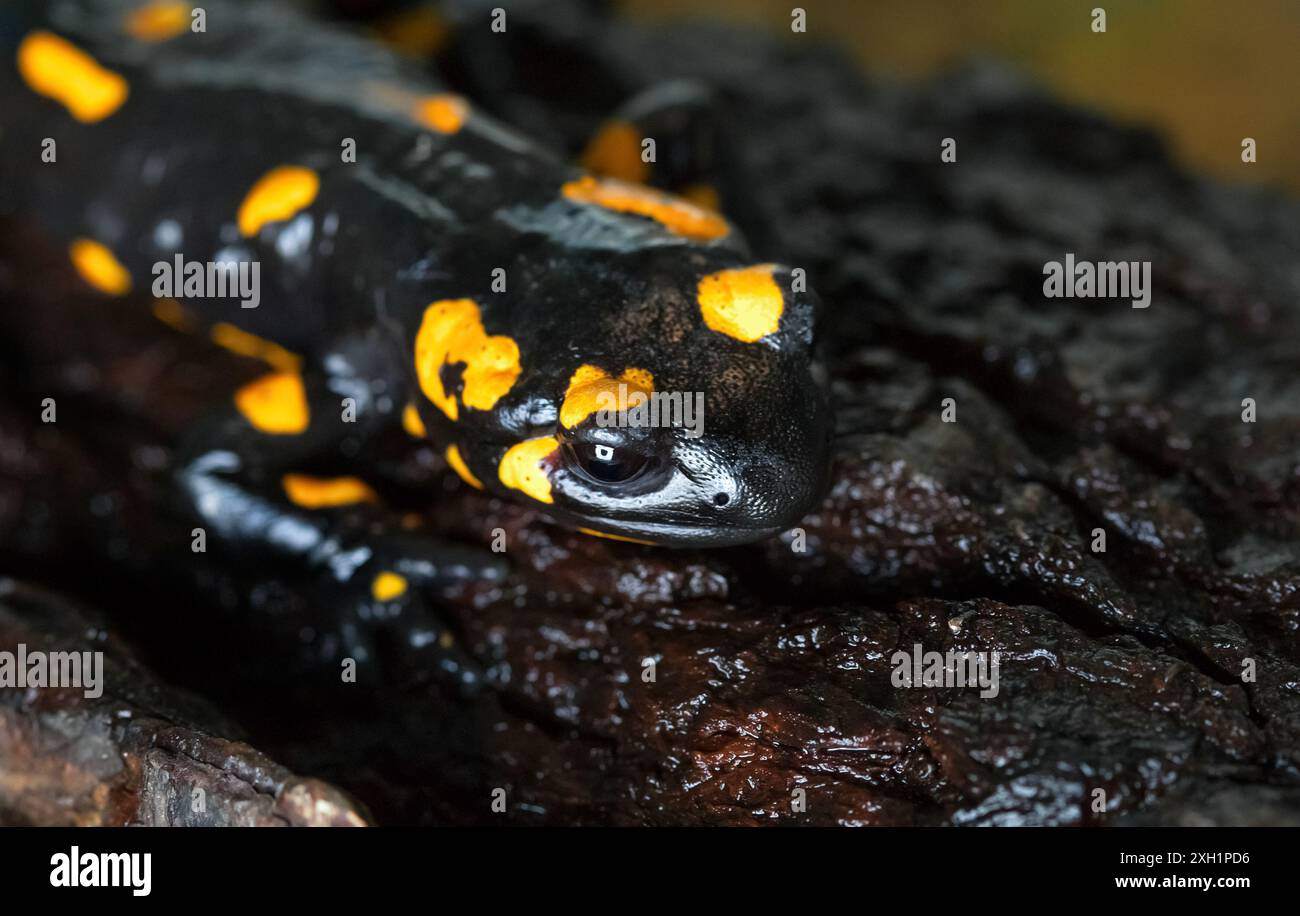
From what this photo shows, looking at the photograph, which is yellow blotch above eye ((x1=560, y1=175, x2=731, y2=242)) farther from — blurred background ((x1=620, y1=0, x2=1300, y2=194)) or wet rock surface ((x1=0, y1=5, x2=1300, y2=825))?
blurred background ((x1=620, y1=0, x2=1300, y2=194))

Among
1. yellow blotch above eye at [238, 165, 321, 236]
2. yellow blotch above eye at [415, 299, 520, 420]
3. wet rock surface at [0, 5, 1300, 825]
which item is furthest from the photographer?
yellow blotch above eye at [238, 165, 321, 236]

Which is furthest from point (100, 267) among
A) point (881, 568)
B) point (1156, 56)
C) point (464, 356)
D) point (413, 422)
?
point (1156, 56)

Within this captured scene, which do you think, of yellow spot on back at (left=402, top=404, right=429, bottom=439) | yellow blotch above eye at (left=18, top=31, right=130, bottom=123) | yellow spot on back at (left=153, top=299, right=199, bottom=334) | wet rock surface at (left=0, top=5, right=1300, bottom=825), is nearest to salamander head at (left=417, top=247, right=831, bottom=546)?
wet rock surface at (left=0, top=5, right=1300, bottom=825)

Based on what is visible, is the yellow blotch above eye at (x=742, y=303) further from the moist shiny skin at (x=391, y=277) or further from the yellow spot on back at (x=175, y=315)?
the yellow spot on back at (x=175, y=315)

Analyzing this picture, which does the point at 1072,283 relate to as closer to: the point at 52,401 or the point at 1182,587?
the point at 1182,587

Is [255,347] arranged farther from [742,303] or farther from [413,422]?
[742,303]

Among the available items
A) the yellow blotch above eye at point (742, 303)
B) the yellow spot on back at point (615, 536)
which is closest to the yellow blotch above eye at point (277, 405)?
the yellow spot on back at point (615, 536)
